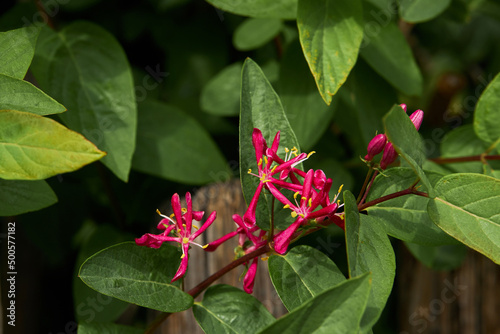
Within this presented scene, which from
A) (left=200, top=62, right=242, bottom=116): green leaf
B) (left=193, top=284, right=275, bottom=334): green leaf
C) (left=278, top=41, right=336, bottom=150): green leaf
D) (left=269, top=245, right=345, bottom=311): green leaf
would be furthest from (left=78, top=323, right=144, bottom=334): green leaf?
(left=200, top=62, right=242, bottom=116): green leaf

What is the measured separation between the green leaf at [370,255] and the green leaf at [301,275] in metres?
0.05

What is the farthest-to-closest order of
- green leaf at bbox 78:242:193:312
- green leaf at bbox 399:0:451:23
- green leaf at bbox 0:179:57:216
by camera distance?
1. green leaf at bbox 399:0:451:23
2. green leaf at bbox 0:179:57:216
3. green leaf at bbox 78:242:193:312

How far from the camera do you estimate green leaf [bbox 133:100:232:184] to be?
3.50 feet

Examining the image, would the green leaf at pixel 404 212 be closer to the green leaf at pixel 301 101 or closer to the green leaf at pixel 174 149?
the green leaf at pixel 301 101

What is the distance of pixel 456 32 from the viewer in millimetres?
1884

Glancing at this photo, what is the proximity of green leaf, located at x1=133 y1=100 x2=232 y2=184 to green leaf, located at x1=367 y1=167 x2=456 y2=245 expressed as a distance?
1.75 ft

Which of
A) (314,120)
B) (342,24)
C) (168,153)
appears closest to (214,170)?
(168,153)

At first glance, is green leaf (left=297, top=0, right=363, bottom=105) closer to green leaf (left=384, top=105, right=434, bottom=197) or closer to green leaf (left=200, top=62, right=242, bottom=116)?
green leaf (left=384, top=105, right=434, bottom=197)

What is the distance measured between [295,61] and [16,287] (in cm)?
83

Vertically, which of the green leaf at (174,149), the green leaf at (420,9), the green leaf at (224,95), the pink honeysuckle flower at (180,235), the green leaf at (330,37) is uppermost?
the green leaf at (330,37)

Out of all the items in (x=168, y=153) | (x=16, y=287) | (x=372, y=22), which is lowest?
(x=16, y=287)

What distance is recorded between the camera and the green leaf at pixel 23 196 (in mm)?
670

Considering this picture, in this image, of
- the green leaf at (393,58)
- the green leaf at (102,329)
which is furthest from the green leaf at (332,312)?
the green leaf at (393,58)

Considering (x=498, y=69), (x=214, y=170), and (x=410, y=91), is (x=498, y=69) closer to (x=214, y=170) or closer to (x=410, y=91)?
(x=410, y=91)
